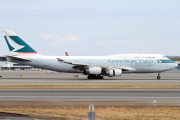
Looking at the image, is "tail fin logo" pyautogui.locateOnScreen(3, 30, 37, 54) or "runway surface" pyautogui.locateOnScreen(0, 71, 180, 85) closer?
"runway surface" pyautogui.locateOnScreen(0, 71, 180, 85)

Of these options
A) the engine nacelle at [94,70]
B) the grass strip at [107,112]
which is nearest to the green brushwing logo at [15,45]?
the engine nacelle at [94,70]

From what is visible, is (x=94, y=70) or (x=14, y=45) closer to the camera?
(x=94, y=70)

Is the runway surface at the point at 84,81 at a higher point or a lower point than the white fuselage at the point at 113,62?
lower

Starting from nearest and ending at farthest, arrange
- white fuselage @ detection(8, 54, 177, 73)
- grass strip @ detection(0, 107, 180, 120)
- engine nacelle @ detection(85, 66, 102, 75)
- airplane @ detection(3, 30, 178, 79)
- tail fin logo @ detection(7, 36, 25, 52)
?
1. grass strip @ detection(0, 107, 180, 120)
2. engine nacelle @ detection(85, 66, 102, 75)
3. airplane @ detection(3, 30, 178, 79)
4. white fuselage @ detection(8, 54, 177, 73)
5. tail fin logo @ detection(7, 36, 25, 52)

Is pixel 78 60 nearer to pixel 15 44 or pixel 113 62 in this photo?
pixel 113 62

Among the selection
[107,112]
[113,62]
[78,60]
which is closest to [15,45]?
[78,60]

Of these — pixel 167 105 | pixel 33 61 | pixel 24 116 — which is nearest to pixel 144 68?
pixel 33 61

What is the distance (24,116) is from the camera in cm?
2100

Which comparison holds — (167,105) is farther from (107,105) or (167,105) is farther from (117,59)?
(117,59)

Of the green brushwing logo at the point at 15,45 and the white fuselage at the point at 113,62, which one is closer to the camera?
the white fuselage at the point at 113,62

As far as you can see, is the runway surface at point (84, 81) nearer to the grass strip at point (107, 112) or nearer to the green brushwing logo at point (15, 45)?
the green brushwing logo at point (15, 45)

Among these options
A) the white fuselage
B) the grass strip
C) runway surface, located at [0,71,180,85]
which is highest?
the white fuselage

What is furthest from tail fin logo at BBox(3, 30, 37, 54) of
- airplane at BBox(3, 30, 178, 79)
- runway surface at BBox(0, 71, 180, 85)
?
runway surface at BBox(0, 71, 180, 85)

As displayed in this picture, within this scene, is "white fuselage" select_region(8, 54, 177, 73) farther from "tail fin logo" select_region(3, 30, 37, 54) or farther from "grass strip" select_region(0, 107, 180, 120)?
"grass strip" select_region(0, 107, 180, 120)
